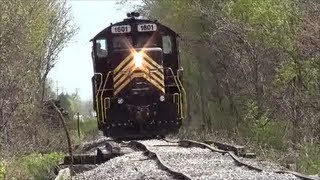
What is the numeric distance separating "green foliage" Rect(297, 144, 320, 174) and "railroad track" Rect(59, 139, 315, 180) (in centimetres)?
130

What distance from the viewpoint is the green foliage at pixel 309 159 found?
1170 cm

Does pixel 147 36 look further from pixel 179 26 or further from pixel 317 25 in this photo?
pixel 179 26

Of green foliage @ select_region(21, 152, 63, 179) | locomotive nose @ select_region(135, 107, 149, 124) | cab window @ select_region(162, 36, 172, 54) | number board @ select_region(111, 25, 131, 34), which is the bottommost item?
green foliage @ select_region(21, 152, 63, 179)

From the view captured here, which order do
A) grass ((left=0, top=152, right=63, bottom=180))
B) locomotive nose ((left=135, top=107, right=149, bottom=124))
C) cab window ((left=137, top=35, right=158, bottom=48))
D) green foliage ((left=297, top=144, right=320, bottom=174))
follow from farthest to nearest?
cab window ((left=137, top=35, right=158, bottom=48)) < locomotive nose ((left=135, top=107, right=149, bottom=124)) < grass ((left=0, top=152, right=63, bottom=180)) < green foliage ((left=297, top=144, right=320, bottom=174))

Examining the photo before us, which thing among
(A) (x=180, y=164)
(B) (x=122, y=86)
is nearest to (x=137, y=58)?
(B) (x=122, y=86)

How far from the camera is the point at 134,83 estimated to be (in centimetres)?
1741

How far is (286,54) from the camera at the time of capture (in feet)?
61.1

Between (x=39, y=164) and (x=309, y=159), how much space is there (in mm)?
6040

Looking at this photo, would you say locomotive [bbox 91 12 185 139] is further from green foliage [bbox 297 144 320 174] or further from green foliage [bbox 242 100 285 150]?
green foliage [bbox 297 144 320 174]

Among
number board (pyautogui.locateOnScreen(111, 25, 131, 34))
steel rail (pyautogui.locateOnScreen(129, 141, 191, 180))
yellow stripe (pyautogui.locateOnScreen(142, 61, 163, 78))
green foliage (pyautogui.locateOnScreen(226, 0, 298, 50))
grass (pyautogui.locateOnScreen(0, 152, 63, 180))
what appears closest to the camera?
steel rail (pyautogui.locateOnScreen(129, 141, 191, 180))

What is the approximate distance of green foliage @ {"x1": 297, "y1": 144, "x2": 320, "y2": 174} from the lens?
1170 centimetres

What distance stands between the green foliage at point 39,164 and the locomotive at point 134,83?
2.71m

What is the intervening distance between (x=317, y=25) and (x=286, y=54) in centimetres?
327

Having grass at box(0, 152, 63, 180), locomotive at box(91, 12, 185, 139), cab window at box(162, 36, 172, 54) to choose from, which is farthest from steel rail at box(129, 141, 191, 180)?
cab window at box(162, 36, 172, 54)
